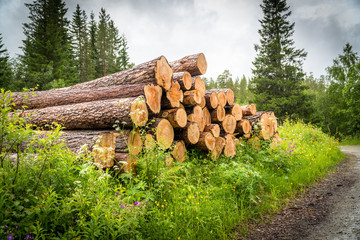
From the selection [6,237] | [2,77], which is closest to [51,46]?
[2,77]

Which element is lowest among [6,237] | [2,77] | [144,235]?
[144,235]

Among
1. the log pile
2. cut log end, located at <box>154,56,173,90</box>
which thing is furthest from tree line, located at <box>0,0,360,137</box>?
cut log end, located at <box>154,56,173,90</box>

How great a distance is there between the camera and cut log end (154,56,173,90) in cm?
378

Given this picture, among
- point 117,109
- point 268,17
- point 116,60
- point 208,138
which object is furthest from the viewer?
point 116,60

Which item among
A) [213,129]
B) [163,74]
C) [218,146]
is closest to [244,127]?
[218,146]

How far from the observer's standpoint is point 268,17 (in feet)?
59.0

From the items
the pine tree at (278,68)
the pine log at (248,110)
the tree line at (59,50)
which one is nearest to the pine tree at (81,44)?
the tree line at (59,50)

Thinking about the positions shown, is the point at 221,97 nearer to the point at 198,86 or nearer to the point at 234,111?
the point at 234,111

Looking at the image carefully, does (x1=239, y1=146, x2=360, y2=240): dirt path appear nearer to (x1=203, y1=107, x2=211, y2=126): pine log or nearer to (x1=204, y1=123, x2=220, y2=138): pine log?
(x1=204, y1=123, x2=220, y2=138): pine log

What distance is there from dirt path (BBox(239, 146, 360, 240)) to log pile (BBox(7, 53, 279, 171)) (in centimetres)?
185

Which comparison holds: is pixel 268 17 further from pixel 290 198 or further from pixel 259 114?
pixel 290 198

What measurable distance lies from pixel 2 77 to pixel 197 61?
61.0 feet

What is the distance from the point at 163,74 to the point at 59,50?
68.0 ft

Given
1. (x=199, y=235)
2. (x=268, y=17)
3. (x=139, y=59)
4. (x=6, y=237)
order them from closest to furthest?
(x=6, y=237), (x=199, y=235), (x=268, y=17), (x=139, y=59)
